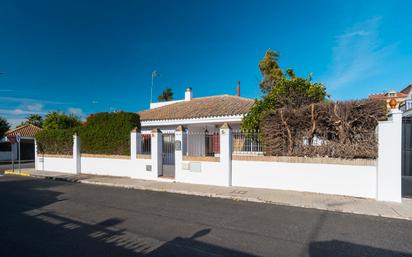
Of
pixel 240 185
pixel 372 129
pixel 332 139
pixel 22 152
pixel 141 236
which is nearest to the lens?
pixel 141 236

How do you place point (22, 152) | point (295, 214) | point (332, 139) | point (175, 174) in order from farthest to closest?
point (22, 152), point (175, 174), point (332, 139), point (295, 214)

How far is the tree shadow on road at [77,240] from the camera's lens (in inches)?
171

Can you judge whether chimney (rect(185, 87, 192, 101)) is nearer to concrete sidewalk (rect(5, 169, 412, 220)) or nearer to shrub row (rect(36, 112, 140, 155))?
shrub row (rect(36, 112, 140, 155))

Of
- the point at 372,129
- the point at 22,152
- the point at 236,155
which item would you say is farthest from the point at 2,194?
the point at 22,152

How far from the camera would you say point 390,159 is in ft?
24.9

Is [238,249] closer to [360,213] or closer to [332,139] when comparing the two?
[360,213]

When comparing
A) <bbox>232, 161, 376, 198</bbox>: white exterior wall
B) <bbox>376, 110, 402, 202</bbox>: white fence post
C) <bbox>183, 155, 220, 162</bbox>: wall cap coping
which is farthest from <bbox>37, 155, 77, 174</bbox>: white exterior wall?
<bbox>376, 110, 402, 202</bbox>: white fence post

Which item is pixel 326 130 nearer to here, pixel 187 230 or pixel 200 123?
pixel 187 230

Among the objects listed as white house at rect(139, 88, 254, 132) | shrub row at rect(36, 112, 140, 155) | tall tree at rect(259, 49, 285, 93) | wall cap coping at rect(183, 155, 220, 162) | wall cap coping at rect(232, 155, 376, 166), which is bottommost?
wall cap coping at rect(183, 155, 220, 162)

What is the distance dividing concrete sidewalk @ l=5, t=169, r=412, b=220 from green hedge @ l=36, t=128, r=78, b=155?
612 cm

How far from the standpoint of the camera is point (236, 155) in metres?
10.2

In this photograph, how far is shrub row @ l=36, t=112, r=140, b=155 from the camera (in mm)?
13328

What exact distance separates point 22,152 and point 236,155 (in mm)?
31301

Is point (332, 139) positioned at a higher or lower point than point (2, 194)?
higher
